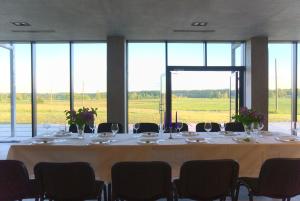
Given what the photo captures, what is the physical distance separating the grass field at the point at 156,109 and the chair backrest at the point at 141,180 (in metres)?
5.47

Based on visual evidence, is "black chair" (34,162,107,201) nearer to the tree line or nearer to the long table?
the long table

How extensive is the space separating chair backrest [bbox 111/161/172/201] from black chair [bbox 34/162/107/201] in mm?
233

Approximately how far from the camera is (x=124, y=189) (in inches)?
114

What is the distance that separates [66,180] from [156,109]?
18.7ft

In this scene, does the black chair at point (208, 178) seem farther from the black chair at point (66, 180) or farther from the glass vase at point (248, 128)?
the glass vase at point (248, 128)

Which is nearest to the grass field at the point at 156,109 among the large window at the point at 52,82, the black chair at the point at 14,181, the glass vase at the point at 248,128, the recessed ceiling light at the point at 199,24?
the large window at the point at 52,82

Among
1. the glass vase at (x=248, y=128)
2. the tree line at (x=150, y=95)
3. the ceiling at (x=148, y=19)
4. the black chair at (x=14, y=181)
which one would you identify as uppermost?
the ceiling at (x=148, y=19)

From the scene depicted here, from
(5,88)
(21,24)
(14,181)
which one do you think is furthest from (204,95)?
(14,181)

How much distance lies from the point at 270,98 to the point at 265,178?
555 centimetres

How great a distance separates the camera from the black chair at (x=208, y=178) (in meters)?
2.83

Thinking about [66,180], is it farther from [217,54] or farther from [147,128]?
[217,54]

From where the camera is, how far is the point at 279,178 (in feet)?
9.80

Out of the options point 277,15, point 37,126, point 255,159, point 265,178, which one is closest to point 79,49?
point 37,126

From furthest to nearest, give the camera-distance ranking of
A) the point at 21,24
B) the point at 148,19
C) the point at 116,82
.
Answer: the point at 116,82, the point at 21,24, the point at 148,19
